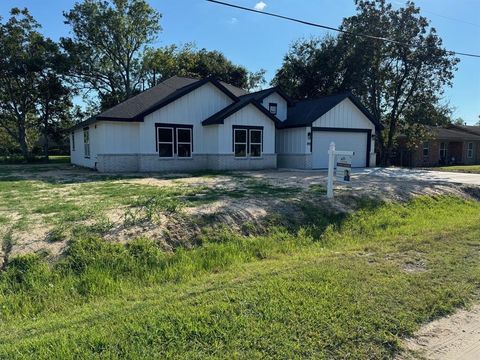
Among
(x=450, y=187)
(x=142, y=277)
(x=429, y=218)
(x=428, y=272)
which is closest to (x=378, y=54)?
(x=450, y=187)

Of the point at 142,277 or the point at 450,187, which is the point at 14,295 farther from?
the point at 450,187

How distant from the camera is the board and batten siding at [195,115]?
18.4 m

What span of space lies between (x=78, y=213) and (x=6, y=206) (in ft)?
7.24

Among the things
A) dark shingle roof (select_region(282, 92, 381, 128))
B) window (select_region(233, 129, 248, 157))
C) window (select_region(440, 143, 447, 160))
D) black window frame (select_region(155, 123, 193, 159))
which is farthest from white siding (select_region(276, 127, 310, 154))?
window (select_region(440, 143, 447, 160))

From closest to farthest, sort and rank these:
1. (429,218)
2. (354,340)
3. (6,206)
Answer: (354,340)
(6,206)
(429,218)

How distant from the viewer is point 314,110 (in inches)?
858

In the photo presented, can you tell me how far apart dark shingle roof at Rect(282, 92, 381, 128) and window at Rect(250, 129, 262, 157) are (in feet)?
8.44

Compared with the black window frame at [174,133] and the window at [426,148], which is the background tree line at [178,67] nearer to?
the window at [426,148]

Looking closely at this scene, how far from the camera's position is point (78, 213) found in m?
7.29

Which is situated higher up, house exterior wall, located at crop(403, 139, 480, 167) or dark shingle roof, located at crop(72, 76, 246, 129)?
dark shingle roof, located at crop(72, 76, 246, 129)

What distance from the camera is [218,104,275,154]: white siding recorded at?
62.3ft

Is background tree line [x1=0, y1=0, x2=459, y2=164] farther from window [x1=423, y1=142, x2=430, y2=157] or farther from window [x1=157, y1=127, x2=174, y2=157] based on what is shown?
window [x1=157, y1=127, x2=174, y2=157]

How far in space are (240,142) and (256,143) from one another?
3.33 ft

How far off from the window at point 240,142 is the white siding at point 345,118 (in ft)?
13.8
